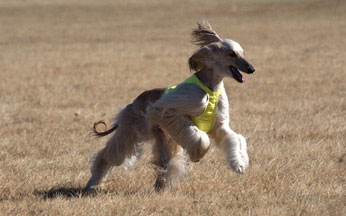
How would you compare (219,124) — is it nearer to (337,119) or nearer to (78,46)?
(337,119)

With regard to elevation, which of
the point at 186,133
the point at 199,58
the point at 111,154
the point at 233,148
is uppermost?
the point at 199,58

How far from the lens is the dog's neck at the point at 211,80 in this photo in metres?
4.93

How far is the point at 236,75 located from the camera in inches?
188

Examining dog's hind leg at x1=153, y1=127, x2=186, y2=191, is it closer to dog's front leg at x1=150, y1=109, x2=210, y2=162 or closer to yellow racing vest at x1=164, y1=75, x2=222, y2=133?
dog's front leg at x1=150, y1=109, x2=210, y2=162

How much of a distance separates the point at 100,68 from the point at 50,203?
981 centimetres

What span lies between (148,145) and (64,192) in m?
0.85

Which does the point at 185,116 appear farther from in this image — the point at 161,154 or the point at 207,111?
the point at 161,154

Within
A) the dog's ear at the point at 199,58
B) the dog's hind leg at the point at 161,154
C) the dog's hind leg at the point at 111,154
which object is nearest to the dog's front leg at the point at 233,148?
the dog's hind leg at the point at 161,154

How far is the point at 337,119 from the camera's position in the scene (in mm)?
7930

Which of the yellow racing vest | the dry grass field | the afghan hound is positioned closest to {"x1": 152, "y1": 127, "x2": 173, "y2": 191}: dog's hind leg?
the afghan hound

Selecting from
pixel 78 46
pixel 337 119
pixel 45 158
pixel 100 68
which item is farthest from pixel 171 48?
pixel 45 158

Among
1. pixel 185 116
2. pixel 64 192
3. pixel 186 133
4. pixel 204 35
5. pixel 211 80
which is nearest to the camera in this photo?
pixel 186 133

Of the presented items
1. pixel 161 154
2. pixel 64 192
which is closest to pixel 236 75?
pixel 161 154

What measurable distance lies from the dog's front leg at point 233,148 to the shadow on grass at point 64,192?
1.20m
